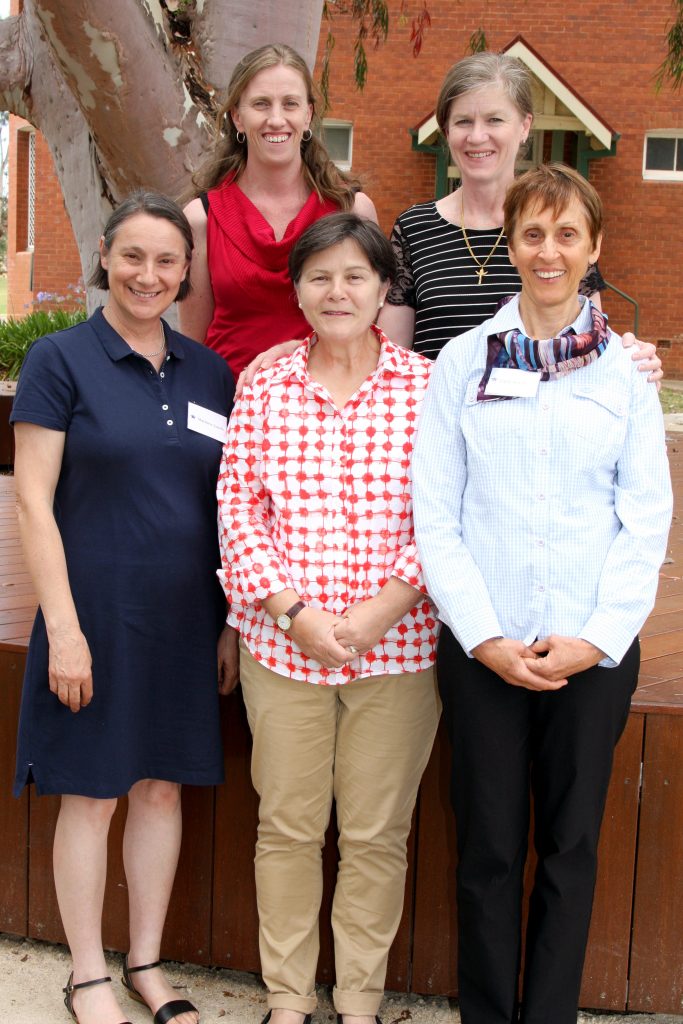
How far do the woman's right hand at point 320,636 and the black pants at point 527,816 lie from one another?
23 cm

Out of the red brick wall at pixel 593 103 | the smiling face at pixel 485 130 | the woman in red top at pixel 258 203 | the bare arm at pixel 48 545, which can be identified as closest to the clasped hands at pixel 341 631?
the bare arm at pixel 48 545

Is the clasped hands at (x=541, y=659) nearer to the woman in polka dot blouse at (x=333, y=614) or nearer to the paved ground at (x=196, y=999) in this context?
the woman in polka dot blouse at (x=333, y=614)

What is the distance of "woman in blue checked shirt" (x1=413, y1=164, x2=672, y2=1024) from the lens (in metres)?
2.14

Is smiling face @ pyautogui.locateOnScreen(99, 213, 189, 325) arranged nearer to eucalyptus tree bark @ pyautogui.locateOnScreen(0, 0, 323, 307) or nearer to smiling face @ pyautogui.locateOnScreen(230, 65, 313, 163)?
smiling face @ pyautogui.locateOnScreen(230, 65, 313, 163)

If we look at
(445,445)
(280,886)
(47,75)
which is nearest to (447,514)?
(445,445)

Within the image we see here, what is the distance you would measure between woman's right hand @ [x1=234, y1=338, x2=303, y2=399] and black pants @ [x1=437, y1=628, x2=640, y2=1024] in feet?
2.54

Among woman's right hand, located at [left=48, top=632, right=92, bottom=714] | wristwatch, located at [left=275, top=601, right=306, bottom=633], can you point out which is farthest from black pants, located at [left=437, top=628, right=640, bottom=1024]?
woman's right hand, located at [left=48, top=632, right=92, bottom=714]

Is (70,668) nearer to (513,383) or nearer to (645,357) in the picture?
(513,383)

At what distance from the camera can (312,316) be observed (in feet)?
7.88

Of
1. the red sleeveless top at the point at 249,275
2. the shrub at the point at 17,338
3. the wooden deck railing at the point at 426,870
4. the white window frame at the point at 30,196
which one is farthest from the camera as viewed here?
the white window frame at the point at 30,196

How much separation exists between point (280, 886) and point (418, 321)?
4.63 ft

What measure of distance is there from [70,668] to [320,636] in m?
0.54

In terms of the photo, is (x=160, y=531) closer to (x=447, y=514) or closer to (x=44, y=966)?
(x=447, y=514)

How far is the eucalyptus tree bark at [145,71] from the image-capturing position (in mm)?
3588
